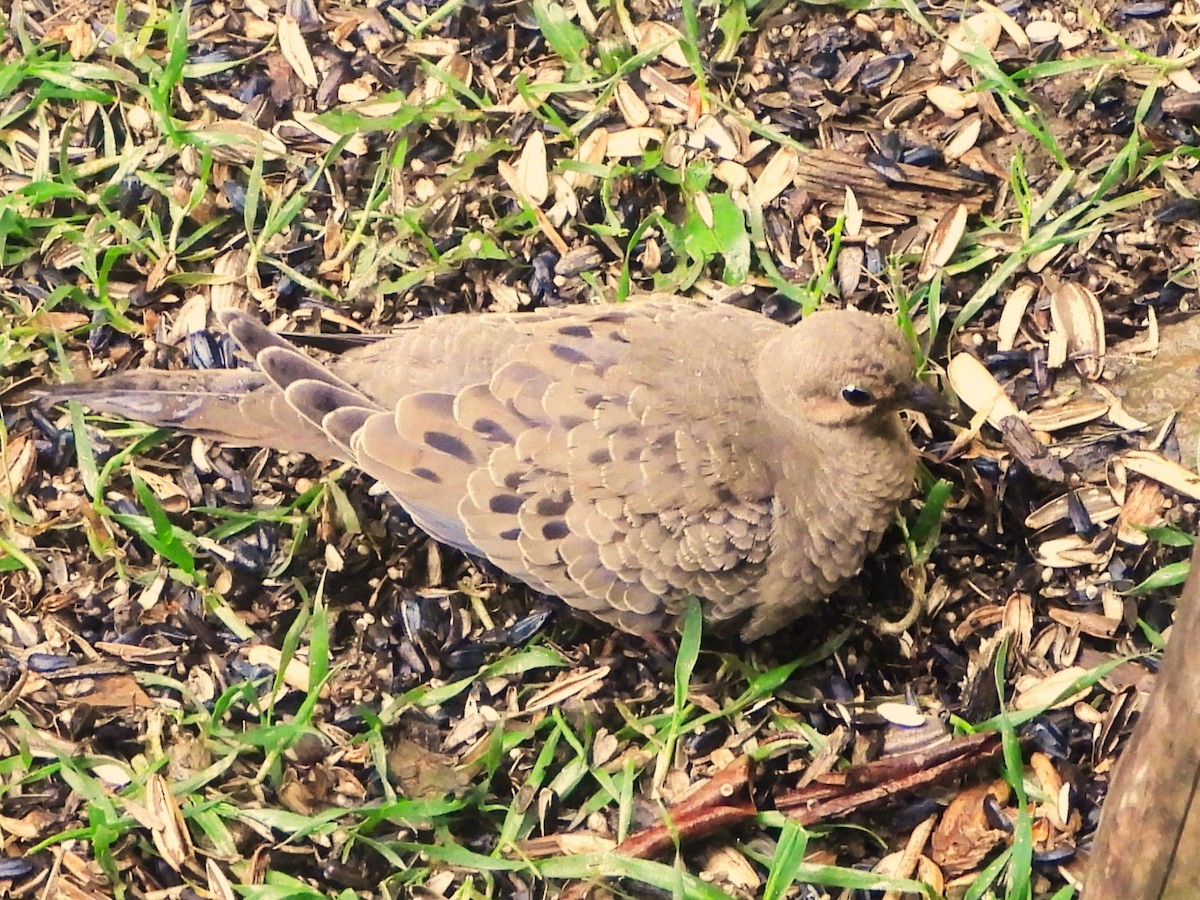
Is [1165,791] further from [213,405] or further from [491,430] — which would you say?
[213,405]

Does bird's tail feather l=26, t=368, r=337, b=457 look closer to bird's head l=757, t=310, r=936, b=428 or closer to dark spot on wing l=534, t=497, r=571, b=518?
dark spot on wing l=534, t=497, r=571, b=518

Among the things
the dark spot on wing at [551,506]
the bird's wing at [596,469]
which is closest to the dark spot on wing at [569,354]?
the bird's wing at [596,469]

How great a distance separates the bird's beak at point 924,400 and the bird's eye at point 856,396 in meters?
0.10

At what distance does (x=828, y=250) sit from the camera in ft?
12.0

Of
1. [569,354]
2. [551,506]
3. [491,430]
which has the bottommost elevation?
[551,506]

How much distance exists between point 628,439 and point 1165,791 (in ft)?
4.28

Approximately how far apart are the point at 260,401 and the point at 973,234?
2017 mm

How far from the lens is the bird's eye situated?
291 cm

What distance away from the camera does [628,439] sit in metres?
2.88

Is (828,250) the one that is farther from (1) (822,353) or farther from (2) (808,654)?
(2) (808,654)

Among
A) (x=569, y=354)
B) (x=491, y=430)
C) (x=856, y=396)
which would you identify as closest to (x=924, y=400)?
(x=856, y=396)

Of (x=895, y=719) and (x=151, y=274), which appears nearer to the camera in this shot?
(x=895, y=719)

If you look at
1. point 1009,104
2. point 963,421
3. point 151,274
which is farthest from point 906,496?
point 151,274

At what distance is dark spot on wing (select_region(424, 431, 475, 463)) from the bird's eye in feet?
2.89
